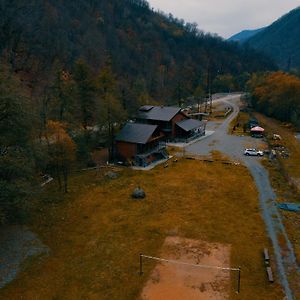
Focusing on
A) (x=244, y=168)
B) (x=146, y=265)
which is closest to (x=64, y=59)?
(x=244, y=168)

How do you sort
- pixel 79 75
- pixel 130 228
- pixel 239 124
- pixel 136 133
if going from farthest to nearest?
pixel 239 124 → pixel 79 75 → pixel 136 133 → pixel 130 228

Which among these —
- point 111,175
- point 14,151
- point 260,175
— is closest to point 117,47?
point 111,175

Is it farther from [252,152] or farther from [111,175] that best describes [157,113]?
[111,175]

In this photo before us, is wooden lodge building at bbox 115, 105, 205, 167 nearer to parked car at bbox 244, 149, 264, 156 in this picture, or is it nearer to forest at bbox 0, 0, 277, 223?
forest at bbox 0, 0, 277, 223

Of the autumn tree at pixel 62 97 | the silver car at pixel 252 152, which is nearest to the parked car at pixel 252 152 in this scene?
the silver car at pixel 252 152

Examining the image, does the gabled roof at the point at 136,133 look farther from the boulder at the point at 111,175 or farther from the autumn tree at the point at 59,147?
the autumn tree at the point at 59,147

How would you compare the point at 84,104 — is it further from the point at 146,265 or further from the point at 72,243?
the point at 146,265
